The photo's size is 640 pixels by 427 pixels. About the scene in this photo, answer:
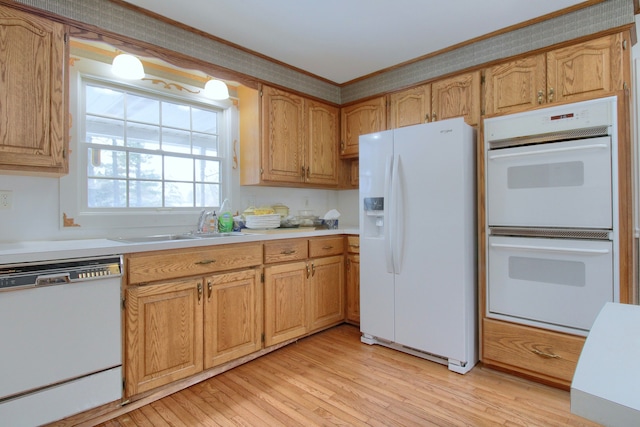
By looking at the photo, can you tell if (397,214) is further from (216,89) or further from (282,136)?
(216,89)

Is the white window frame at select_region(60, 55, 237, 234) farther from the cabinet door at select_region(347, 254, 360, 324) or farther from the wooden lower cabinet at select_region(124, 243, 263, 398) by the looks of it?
the cabinet door at select_region(347, 254, 360, 324)

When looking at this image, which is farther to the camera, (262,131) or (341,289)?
(341,289)

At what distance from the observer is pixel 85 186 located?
2314mm

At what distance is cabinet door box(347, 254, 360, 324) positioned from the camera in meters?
3.15

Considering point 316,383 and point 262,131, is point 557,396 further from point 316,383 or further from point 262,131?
point 262,131

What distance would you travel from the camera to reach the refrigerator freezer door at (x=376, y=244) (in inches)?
104

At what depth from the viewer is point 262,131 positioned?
2.97 meters

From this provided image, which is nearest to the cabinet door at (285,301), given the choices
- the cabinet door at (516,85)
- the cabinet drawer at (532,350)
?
the cabinet drawer at (532,350)

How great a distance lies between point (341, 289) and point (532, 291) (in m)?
1.56

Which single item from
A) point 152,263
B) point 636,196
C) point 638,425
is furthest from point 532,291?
point 152,263

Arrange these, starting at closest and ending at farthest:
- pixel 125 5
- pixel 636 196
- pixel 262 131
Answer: pixel 125 5 → pixel 636 196 → pixel 262 131

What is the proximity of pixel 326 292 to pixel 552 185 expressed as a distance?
1.89m

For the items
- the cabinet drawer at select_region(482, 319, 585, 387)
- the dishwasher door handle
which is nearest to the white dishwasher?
the dishwasher door handle

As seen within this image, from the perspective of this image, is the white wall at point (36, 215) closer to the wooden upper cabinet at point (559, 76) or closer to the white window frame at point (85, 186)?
the white window frame at point (85, 186)
